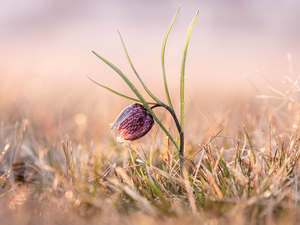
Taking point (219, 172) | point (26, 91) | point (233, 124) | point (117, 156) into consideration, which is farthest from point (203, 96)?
point (219, 172)

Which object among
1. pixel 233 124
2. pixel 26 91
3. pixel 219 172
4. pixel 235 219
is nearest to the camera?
pixel 235 219

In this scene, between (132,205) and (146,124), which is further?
(146,124)

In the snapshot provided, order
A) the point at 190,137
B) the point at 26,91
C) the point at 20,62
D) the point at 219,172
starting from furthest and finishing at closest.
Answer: the point at 20,62 < the point at 26,91 < the point at 190,137 < the point at 219,172

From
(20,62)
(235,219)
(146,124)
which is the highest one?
(20,62)

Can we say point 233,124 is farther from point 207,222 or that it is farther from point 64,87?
point 64,87

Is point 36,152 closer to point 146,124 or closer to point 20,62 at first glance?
point 146,124

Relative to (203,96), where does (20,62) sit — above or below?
above

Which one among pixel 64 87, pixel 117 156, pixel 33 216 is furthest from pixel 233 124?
pixel 64 87
